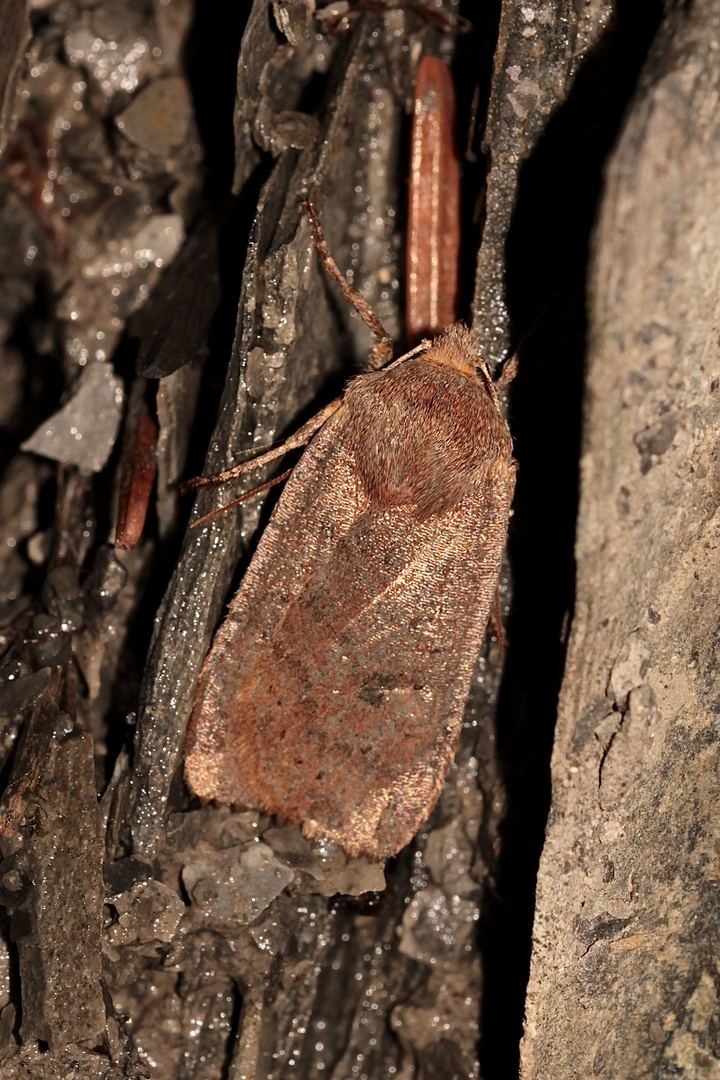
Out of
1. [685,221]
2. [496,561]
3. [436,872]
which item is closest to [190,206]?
[496,561]

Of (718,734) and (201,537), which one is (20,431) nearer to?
(201,537)

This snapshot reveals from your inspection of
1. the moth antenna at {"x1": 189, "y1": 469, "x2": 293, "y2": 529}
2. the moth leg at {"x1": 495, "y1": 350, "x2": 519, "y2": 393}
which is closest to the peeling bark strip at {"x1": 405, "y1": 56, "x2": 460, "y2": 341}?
the moth leg at {"x1": 495, "y1": 350, "x2": 519, "y2": 393}

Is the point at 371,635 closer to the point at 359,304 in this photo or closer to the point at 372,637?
the point at 372,637

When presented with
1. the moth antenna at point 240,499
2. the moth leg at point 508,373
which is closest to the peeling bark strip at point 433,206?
the moth leg at point 508,373

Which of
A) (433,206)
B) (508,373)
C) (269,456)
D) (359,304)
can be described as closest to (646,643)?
(508,373)

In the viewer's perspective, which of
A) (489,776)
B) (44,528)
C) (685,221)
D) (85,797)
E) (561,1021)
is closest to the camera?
(685,221)
